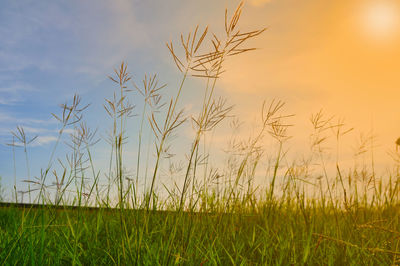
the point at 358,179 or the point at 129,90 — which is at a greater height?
the point at 129,90

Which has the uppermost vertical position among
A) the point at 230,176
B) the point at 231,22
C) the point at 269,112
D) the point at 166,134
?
the point at 231,22

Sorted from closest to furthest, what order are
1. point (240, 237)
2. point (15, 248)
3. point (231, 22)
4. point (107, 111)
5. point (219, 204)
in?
point (231, 22), point (15, 248), point (107, 111), point (240, 237), point (219, 204)

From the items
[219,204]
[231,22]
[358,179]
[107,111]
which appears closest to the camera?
[231,22]

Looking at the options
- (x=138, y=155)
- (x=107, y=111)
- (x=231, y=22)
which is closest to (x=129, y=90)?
(x=107, y=111)

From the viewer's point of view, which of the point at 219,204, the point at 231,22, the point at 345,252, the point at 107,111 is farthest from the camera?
the point at 219,204

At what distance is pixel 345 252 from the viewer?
2057 mm

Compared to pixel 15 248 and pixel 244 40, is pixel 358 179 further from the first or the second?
pixel 15 248

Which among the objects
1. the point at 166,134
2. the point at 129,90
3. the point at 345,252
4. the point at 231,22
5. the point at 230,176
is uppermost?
the point at 231,22

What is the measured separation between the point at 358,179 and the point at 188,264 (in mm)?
3305

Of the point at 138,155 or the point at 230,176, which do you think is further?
the point at 230,176

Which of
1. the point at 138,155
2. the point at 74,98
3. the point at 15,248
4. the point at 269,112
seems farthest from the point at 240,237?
the point at 74,98

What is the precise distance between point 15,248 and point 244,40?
5.23 feet

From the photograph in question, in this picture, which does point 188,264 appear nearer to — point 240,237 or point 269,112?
point 240,237

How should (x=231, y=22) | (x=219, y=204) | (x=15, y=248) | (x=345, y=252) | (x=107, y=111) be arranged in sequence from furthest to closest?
(x=219, y=204) → (x=107, y=111) → (x=345, y=252) → (x=15, y=248) → (x=231, y=22)
